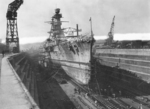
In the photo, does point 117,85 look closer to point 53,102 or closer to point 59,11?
point 53,102

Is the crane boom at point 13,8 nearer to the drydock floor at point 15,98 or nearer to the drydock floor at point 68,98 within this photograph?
the drydock floor at point 68,98

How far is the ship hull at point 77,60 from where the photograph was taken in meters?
18.0

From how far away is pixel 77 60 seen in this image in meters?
20.4

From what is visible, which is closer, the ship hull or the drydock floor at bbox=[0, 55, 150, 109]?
the drydock floor at bbox=[0, 55, 150, 109]

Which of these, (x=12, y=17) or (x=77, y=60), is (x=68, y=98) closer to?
(x=77, y=60)

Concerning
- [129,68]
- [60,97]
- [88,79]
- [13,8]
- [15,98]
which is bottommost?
[60,97]

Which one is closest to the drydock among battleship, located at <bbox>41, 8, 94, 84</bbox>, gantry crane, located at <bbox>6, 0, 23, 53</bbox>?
battleship, located at <bbox>41, 8, 94, 84</bbox>

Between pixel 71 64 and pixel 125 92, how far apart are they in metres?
8.33

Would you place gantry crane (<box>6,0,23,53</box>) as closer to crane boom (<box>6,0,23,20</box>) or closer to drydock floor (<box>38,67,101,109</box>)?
crane boom (<box>6,0,23,20</box>)

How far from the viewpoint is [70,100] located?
1520cm

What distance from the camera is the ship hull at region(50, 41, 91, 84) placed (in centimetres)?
1798

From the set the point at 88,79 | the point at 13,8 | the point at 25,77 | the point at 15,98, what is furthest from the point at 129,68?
the point at 13,8

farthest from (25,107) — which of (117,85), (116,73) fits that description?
(116,73)

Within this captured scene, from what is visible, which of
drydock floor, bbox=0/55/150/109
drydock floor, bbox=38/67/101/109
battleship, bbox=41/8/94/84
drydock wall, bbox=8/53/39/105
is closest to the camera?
drydock floor, bbox=0/55/150/109
